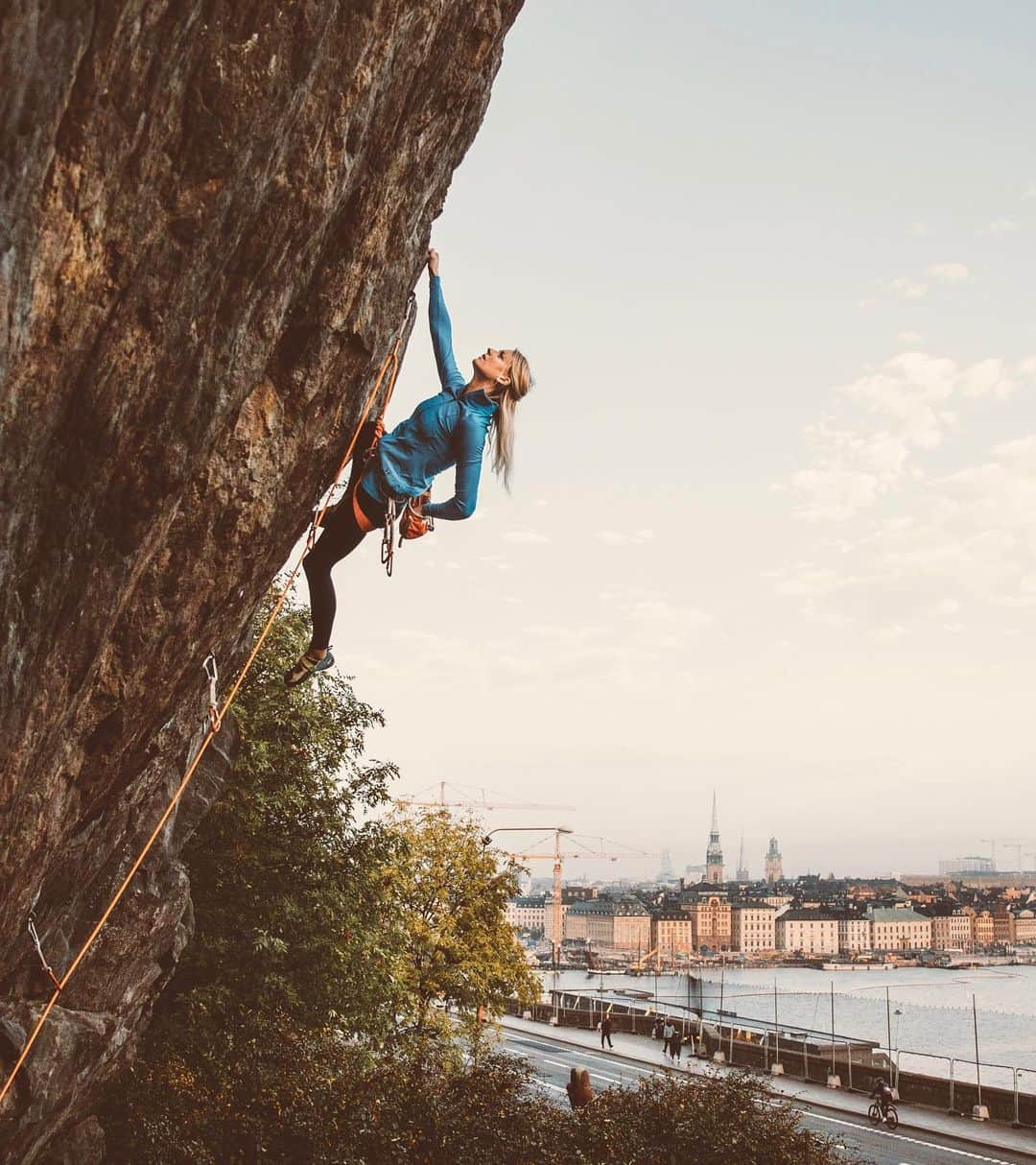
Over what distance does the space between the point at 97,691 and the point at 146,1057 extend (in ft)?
50.4

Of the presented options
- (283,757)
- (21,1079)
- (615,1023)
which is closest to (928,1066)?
(615,1023)

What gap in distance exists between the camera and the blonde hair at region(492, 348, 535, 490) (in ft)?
24.6

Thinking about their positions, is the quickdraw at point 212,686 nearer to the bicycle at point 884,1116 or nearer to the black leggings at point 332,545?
the black leggings at point 332,545

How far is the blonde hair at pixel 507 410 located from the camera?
7484mm

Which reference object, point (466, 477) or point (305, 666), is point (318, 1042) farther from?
point (466, 477)

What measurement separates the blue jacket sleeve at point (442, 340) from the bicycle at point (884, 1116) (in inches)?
1299

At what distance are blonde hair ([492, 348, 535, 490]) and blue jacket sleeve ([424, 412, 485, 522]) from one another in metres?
0.18

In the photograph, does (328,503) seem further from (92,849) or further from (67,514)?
(92,849)

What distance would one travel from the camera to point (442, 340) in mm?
7801

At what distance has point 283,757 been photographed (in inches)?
882

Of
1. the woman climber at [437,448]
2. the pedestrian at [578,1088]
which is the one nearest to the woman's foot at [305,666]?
the woman climber at [437,448]

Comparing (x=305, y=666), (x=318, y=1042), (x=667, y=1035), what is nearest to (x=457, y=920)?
(x=318, y=1042)

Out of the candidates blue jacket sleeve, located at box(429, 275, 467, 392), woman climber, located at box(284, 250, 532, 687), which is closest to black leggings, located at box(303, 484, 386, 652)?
woman climber, located at box(284, 250, 532, 687)

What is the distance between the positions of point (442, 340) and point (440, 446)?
0.85 meters
